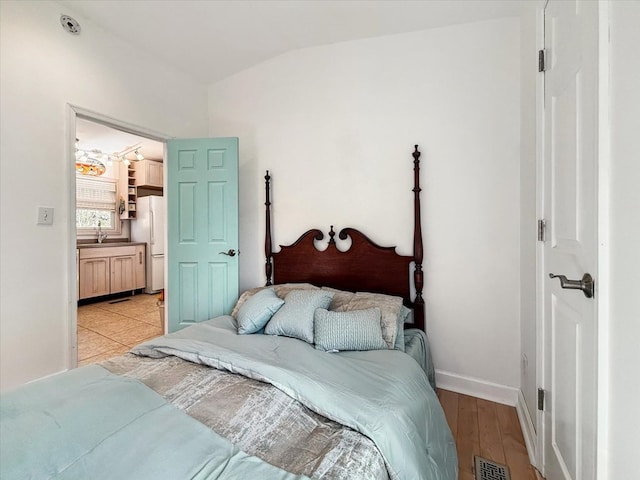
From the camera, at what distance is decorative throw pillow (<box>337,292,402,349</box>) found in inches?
71.4

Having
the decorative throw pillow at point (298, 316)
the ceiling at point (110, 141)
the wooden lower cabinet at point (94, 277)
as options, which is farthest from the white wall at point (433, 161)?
the wooden lower cabinet at point (94, 277)

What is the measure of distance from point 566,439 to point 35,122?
342 centimetres

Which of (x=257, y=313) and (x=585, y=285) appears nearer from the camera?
(x=585, y=285)

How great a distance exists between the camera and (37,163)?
2117 mm

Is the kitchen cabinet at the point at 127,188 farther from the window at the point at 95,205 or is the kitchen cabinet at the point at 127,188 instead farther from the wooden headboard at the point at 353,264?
the wooden headboard at the point at 353,264

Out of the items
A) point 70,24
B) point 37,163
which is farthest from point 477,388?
point 70,24

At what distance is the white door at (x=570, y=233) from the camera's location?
913mm

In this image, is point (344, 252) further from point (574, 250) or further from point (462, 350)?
point (574, 250)

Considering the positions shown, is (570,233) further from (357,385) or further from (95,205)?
(95,205)

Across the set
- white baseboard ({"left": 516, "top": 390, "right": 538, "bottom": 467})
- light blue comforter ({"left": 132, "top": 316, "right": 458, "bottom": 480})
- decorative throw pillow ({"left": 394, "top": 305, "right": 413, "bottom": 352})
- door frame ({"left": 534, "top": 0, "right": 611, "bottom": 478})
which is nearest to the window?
light blue comforter ({"left": 132, "top": 316, "right": 458, "bottom": 480})

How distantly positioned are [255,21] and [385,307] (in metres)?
2.39

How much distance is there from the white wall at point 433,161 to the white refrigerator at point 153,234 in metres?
3.67

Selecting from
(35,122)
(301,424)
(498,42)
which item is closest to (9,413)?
(301,424)

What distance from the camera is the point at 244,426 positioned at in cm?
103
